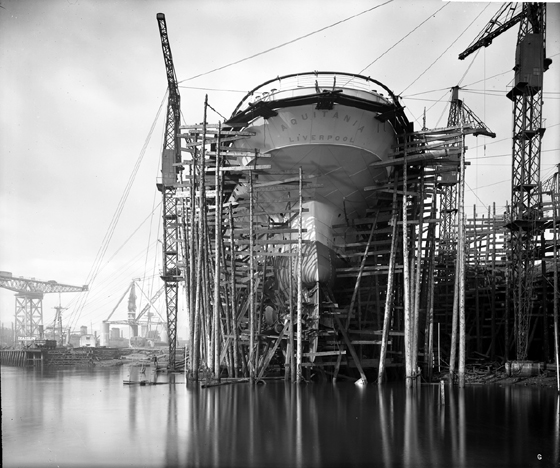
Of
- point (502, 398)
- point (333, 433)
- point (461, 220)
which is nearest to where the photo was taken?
point (333, 433)

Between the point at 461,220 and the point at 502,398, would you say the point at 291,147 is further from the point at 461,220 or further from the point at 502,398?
the point at 502,398

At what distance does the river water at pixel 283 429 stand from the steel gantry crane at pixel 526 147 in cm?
1052

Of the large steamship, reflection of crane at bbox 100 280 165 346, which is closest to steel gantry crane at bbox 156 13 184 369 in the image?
the large steamship

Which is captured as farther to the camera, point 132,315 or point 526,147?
point 132,315

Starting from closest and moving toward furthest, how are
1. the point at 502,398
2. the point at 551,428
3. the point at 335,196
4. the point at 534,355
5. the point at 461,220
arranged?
the point at 551,428 < the point at 502,398 < the point at 461,220 < the point at 335,196 < the point at 534,355

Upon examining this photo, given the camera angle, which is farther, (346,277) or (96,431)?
(346,277)

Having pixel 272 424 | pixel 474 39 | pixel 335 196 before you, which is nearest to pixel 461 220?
pixel 335 196

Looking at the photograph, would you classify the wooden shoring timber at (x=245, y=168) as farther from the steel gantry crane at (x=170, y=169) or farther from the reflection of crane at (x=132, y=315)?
the reflection of crane at (x=132, y=315)

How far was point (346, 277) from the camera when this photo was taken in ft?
110

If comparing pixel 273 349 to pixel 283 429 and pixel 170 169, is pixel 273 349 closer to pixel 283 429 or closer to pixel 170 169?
pixel 283 429

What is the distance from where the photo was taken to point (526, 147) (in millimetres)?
34625

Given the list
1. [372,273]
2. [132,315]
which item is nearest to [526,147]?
[372,273]

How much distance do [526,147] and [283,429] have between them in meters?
26.3

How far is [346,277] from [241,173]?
824 centimetres
